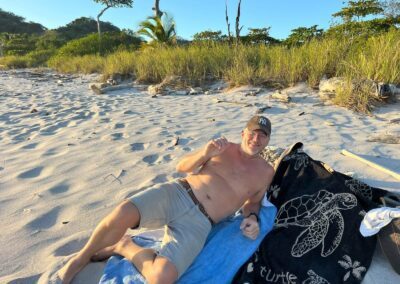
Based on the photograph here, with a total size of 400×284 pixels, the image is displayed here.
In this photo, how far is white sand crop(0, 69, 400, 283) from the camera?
287cm

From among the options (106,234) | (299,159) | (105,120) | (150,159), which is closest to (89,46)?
(105,120)

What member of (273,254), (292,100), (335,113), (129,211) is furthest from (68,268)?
(292,100)

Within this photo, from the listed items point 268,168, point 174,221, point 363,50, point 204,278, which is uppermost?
point 363,50

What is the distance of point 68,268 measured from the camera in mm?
2400

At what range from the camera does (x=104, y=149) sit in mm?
4965

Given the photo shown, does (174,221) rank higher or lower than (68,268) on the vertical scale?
higher

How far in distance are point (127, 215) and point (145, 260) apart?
290 mm

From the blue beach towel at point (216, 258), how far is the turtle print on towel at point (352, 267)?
0.55 metres

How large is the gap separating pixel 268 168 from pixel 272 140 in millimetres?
2210

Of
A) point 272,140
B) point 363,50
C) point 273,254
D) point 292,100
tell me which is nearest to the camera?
point 273,254

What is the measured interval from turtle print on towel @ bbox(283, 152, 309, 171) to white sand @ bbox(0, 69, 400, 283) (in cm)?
89

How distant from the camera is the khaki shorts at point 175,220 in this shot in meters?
2.37

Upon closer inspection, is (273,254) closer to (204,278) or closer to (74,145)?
(204,278)

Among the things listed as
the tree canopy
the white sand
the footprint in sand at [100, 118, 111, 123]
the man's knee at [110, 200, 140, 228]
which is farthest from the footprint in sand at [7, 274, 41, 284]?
the tree canopy
